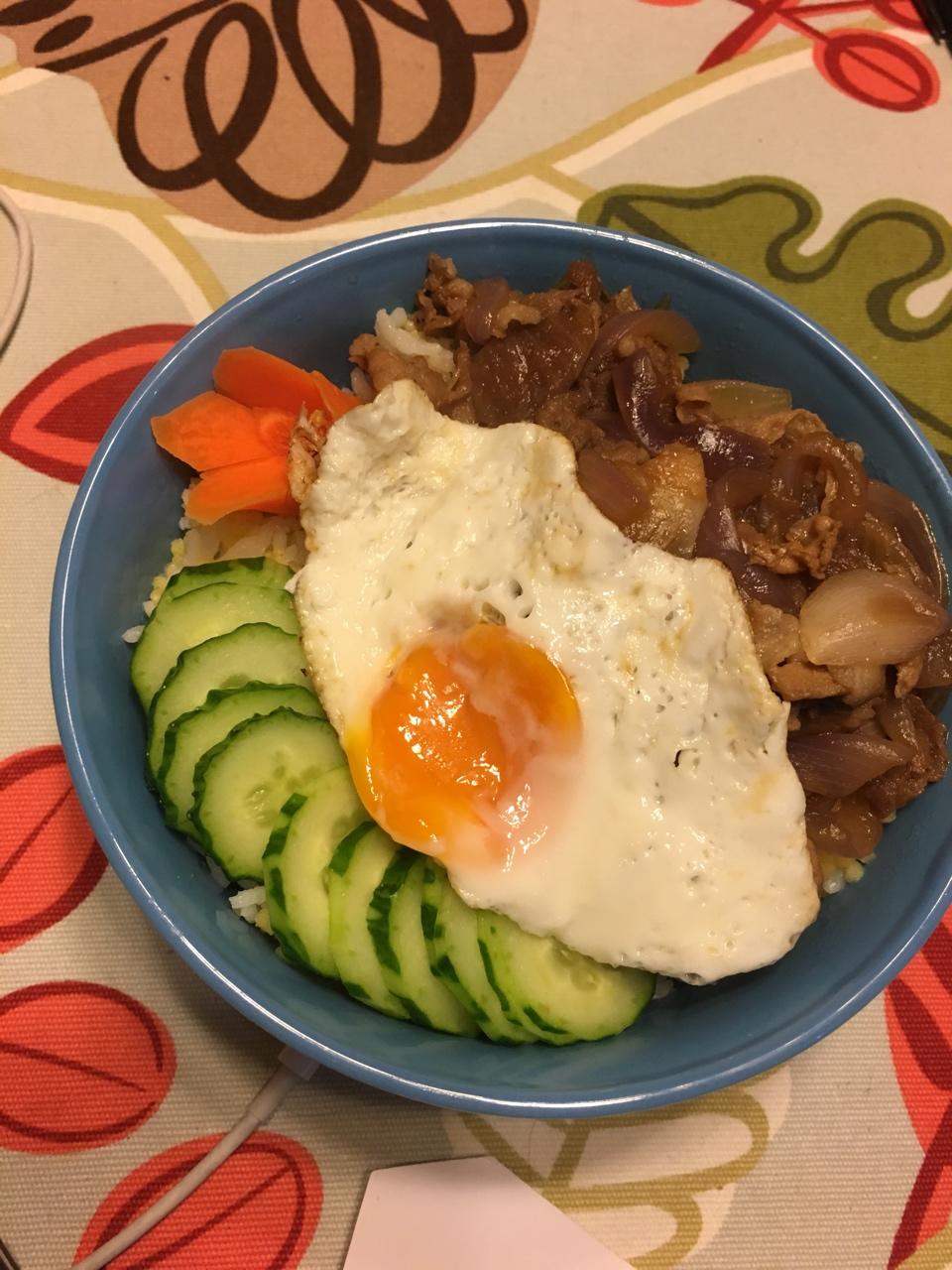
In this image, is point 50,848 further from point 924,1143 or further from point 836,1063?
point 924,1143

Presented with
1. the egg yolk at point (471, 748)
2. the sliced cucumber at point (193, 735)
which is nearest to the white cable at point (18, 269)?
the sliced cucumber at point (193, 735)

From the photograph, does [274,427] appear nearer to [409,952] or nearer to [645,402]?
[645,402]

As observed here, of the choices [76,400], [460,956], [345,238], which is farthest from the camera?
[345,238]

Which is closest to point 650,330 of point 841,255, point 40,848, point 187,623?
point 841,255

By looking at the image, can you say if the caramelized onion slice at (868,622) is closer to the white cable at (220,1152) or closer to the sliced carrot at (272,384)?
the sliced carrot at (272,384)

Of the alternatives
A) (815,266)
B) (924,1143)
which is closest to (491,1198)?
(924,1143)

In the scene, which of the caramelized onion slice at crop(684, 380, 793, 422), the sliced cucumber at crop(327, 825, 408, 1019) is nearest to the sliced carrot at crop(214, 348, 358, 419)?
the caramelized onion slice at crop(684, 380, 793, 422)
